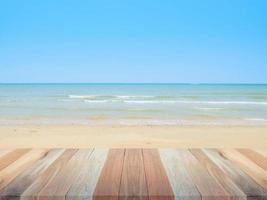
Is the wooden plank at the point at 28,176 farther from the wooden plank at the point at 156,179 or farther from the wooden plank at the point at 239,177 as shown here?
the wooden plank at the point at 239,177

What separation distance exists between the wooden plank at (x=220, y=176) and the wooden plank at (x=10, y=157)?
43.6 inches

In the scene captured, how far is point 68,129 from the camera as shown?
8.77 m

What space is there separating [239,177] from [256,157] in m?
0.51

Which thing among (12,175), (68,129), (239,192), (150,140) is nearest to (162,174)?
(239,192)

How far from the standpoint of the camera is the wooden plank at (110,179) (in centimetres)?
126

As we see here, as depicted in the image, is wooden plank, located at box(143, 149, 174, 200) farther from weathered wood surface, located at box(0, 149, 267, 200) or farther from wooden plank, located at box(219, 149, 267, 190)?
wooden plank, located at box(219, 149, 267, 190)

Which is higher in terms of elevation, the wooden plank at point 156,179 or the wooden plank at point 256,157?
the wooden plank at point 156,179

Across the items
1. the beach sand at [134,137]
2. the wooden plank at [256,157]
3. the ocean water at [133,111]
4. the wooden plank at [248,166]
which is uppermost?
the wooden plank at [248,166]

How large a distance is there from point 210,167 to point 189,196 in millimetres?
467

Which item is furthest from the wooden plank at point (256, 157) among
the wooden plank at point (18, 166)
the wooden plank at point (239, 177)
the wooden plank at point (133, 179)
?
the wooden plank at point (18, 166)

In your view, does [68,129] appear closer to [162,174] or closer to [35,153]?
[35,153]

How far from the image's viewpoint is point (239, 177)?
4.91ft

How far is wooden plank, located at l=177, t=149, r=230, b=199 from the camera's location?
4.12 feet

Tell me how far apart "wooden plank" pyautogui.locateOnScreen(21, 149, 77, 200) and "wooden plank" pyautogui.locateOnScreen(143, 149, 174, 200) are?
466 millimetres
